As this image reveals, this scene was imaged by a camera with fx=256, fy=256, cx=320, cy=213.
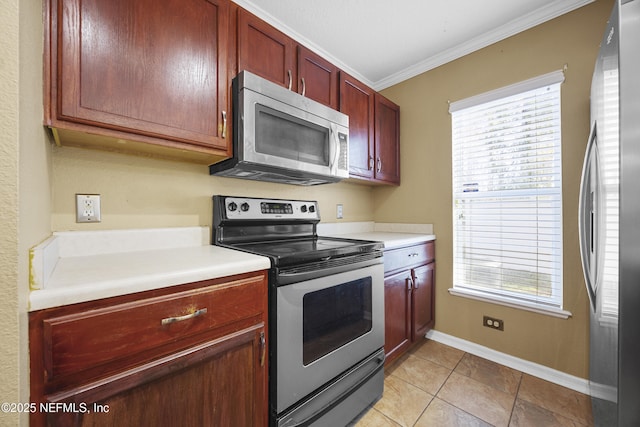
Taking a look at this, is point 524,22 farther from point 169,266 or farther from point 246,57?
point 169,266

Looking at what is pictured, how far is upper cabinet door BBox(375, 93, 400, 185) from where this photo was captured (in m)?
2.34

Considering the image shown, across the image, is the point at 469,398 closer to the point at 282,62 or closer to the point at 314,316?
the point at 314,316

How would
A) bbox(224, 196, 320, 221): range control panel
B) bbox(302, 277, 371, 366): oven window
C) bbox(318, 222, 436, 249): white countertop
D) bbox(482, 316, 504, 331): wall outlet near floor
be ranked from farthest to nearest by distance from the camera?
bbox(318, 222, 436, 249): white countertop, bbox(482, 316, 504, 331): wall outlet near floor, bbox(224, 196, 320, 221): range control panel, bbox(302, 277, 371, 366): oven window

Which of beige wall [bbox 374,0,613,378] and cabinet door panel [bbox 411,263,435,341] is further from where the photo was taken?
cabinet door panel [bbox 411,263,435,341]

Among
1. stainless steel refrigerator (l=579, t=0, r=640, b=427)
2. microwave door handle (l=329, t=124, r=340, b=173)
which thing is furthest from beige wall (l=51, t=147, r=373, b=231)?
stainless steel refrigerator (l=579, t=0, r=640, b=427)

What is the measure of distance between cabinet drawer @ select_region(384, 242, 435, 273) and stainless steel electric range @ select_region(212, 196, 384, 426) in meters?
0.20

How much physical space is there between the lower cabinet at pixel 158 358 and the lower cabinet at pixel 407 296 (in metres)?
1.00

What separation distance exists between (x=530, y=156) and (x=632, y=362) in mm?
1489

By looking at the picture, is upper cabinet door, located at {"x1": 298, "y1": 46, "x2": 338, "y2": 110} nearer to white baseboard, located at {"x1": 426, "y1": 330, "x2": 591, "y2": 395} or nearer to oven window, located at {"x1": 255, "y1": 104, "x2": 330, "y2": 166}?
oven window, located at {"x1": 255, "y1": 104, "x2": 330, "y2": 166}

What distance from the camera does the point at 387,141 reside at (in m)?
2.46

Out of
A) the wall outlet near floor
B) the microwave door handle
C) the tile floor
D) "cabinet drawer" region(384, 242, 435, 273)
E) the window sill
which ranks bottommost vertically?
the tile floor

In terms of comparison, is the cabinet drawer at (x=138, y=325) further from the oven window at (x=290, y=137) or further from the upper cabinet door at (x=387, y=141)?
the upper cabinet door at (x=387, y=141)

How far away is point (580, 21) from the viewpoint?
169cm

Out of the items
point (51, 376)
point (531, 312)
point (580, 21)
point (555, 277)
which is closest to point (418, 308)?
point (531, 312)
